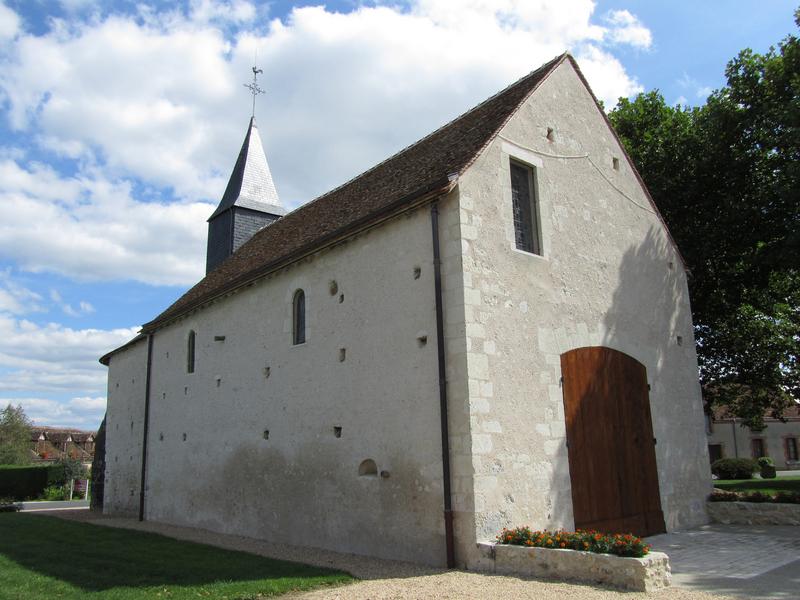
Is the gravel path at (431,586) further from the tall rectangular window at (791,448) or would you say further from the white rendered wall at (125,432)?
the tall rectangular window at (791,448)

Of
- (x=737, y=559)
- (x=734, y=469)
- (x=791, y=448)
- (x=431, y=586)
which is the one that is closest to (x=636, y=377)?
(x=737, y=559)

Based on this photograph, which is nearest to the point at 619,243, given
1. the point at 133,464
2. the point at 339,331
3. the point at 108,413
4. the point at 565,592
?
the point at 339,331

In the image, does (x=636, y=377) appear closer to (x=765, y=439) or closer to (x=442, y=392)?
(x=442, y=392)

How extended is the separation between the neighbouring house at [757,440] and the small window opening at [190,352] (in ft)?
109

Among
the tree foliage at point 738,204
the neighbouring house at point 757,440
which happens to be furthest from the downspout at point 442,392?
the neighbouring house at point 757,440

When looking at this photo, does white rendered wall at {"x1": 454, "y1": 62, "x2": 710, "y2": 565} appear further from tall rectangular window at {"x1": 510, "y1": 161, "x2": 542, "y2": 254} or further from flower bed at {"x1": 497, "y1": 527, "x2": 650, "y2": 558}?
flower bed at {"x1": 497, "y1": 527, "x2": 650, "y2": 558}

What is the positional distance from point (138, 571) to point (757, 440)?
4088 cm

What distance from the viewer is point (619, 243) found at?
12.1 meters

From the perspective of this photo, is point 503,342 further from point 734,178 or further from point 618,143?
point 734,178

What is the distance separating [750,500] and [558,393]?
5.05 metres

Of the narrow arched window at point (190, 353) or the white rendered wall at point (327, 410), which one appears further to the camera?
the narrow arched window at point (190, 353)

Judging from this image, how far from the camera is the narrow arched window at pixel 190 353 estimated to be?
53.1ft

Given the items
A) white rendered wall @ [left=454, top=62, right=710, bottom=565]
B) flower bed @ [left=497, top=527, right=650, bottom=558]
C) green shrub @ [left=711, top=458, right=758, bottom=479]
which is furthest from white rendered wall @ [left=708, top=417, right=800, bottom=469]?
flower bed @ [left=497, top=527, right=650, bottom=558]

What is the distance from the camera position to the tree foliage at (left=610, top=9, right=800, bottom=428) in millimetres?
14094
